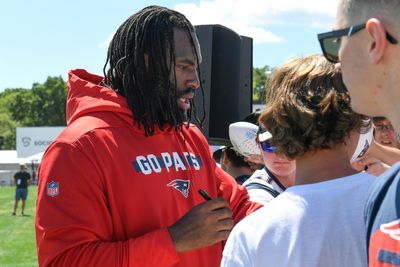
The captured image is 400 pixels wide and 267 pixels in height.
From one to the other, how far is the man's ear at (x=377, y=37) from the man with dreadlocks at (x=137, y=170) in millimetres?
1123

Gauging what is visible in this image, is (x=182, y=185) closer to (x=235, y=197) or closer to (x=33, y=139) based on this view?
(x=235, y=197)

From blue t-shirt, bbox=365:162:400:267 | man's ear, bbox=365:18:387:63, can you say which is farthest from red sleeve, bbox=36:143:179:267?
man's ear, bbox=365:18:387:63

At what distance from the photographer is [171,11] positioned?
279 centimetres

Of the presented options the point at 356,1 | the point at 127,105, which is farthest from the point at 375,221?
the point at 127,105

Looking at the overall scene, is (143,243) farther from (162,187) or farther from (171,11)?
(171,11)

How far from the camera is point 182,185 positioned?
2465 millimetres

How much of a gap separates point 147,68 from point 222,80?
172 centimetres

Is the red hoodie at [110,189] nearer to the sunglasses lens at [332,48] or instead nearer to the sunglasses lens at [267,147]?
the sunglasses lens at [267,147]

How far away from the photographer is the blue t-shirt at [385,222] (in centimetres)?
125

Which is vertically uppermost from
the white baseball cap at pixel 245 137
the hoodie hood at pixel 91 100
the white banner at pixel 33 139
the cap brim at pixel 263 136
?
the hoodie hood at pixel 91 100

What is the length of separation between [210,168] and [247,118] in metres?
1.47

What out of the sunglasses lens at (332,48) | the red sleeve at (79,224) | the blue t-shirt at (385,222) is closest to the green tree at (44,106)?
the red sleeve at (79,224)

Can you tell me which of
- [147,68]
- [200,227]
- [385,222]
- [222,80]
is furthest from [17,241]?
[385,222]

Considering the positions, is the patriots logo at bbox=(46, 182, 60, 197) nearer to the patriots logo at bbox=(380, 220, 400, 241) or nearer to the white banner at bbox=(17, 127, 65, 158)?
the patriots logo at bbox=(380, 220, 400, 241)
